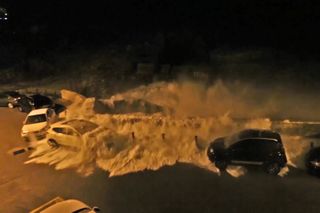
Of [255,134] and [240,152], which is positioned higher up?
[255,134]

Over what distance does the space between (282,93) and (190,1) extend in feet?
76.1

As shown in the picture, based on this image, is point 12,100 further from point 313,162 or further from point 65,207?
point 313,162

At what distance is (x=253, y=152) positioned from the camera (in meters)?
16.0

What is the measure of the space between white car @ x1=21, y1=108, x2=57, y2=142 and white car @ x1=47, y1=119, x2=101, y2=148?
1185 mm

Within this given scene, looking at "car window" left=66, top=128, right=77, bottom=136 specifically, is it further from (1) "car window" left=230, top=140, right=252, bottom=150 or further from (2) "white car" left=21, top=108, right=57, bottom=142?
(1) "car window" left=230, top=140, right=252, bottom=150

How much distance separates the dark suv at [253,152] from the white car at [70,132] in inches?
230

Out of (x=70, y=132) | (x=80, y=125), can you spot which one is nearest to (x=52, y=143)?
(x=70, y=132)

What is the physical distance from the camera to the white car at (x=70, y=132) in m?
19.0

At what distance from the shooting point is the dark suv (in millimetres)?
15820

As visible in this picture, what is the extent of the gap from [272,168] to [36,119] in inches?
476

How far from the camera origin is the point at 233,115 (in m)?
21.4

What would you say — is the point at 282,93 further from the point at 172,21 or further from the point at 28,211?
the point at 172,21

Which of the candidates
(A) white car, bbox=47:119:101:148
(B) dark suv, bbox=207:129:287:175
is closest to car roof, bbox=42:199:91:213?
(B) dark suv, bbox=207:129:287:175

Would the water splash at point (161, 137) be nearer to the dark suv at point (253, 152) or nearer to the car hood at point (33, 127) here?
the dark suv at point (253, 152)
